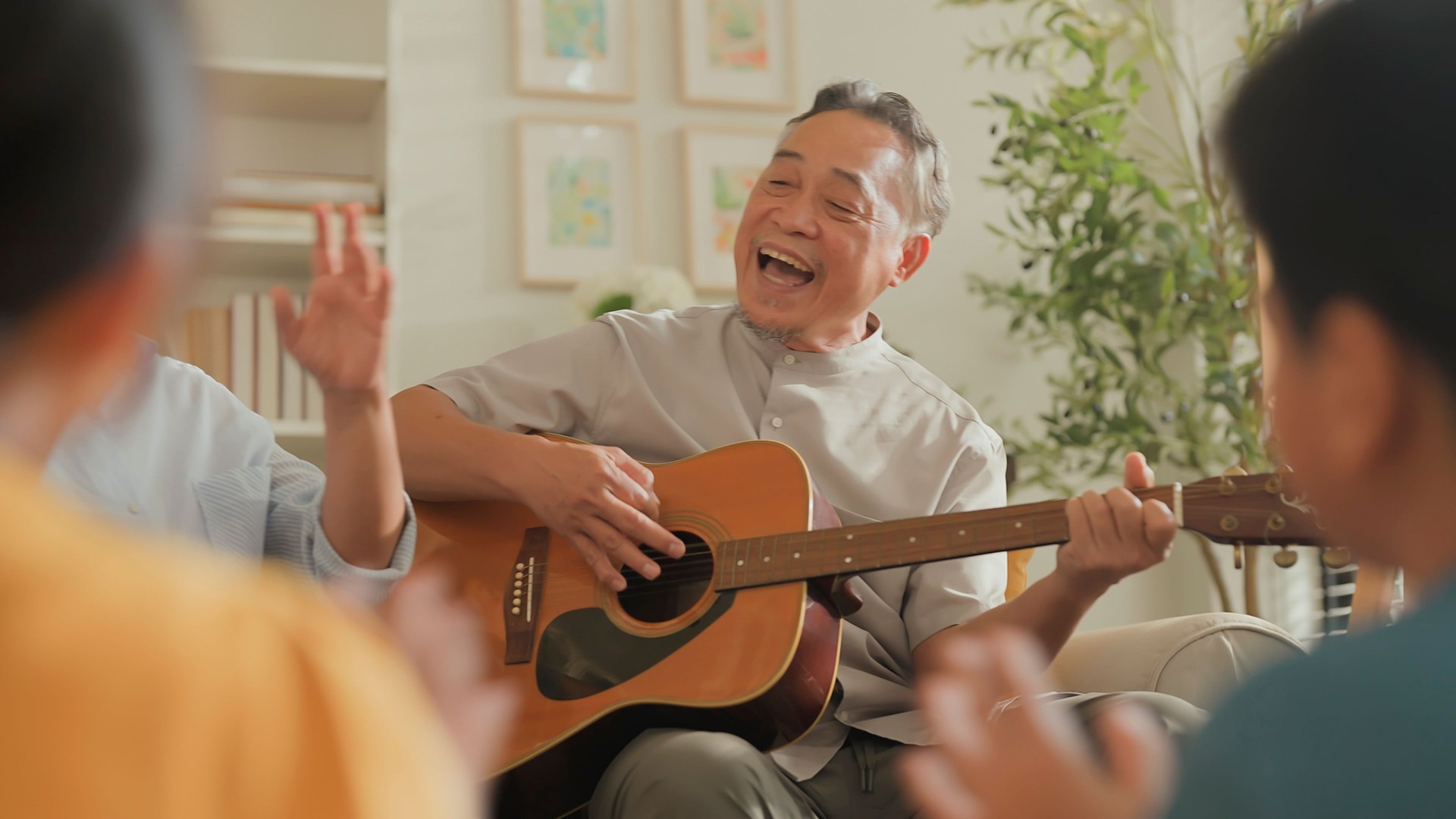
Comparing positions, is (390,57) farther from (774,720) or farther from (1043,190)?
(774,720)

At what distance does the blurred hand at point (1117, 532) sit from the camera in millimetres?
1457

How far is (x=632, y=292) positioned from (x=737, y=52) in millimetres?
888

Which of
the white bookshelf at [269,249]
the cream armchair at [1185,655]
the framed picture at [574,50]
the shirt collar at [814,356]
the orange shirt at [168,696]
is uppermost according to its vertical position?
the framed picture at [574,50]

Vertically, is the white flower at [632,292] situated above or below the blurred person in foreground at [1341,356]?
above

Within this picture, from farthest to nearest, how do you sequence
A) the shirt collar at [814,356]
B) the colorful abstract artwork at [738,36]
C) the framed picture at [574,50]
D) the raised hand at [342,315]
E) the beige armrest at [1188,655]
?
1. the colorful abstract artwork at [738,36]
2. the framed picture at [574,50]
3. the shirt collar at [814,356]
4. the beige armrest at [1188,655]
5. the raised hand at [342,315]

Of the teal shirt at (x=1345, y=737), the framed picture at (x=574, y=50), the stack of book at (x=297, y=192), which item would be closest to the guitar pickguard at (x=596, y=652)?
the teal shirt at (x=1345, y=737)

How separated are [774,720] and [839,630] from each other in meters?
0.14

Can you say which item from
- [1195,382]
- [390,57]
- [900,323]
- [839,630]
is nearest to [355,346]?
[839,630]

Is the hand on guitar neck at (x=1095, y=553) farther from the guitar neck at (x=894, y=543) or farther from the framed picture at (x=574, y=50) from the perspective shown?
the framed picture at (x=574, y=50)

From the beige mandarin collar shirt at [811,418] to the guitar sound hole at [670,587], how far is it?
25cm

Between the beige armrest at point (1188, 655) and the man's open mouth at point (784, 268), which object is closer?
the beige armrest at point (1188, 655)

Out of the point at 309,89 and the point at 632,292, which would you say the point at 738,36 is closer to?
the point at 632,292

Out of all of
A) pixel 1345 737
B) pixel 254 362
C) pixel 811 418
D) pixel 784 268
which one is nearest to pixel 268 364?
pixel 254 362

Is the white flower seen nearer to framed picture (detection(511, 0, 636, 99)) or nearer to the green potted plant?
framed picture (detection(511, 0, 636, 99))
